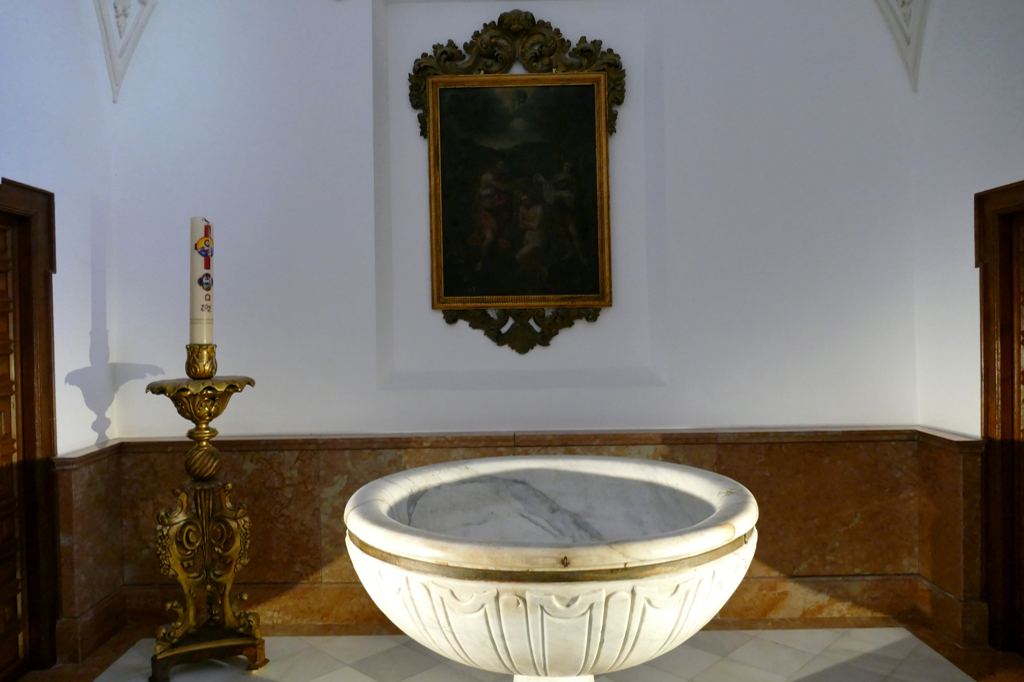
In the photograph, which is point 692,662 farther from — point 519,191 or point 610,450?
point 519,191

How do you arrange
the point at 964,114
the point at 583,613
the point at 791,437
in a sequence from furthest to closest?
the point at 791,437, the point at 964,114, the point at 583,613

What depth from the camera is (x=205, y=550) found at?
3164mm

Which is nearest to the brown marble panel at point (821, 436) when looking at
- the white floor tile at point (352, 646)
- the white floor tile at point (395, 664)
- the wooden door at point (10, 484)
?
the white floor tile at point (395, 664)

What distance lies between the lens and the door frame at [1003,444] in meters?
3.29

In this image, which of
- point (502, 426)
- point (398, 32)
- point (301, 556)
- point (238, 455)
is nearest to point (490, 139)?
point (398, 32)

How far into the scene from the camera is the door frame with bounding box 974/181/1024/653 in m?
3.29

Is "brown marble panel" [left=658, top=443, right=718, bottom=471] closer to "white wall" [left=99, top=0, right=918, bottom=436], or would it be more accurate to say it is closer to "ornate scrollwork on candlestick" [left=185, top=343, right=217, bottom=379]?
"white wall" [left=99, top=0, right=918, bottom=436]

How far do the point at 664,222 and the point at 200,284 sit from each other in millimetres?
2343

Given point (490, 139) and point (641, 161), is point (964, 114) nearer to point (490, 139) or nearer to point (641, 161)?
point (641, 161)

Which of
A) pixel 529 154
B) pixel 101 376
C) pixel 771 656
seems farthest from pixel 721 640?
pixel 101 376

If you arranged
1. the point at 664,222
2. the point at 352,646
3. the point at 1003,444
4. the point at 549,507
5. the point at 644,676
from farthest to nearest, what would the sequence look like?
the point at 664,222, the point at 352,646, the point at 1003,444, the point at 644,676, the point at 549,507

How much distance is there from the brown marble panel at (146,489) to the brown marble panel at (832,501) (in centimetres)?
280

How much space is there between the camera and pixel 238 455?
12.1 ft

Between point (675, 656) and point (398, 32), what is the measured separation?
352cm
